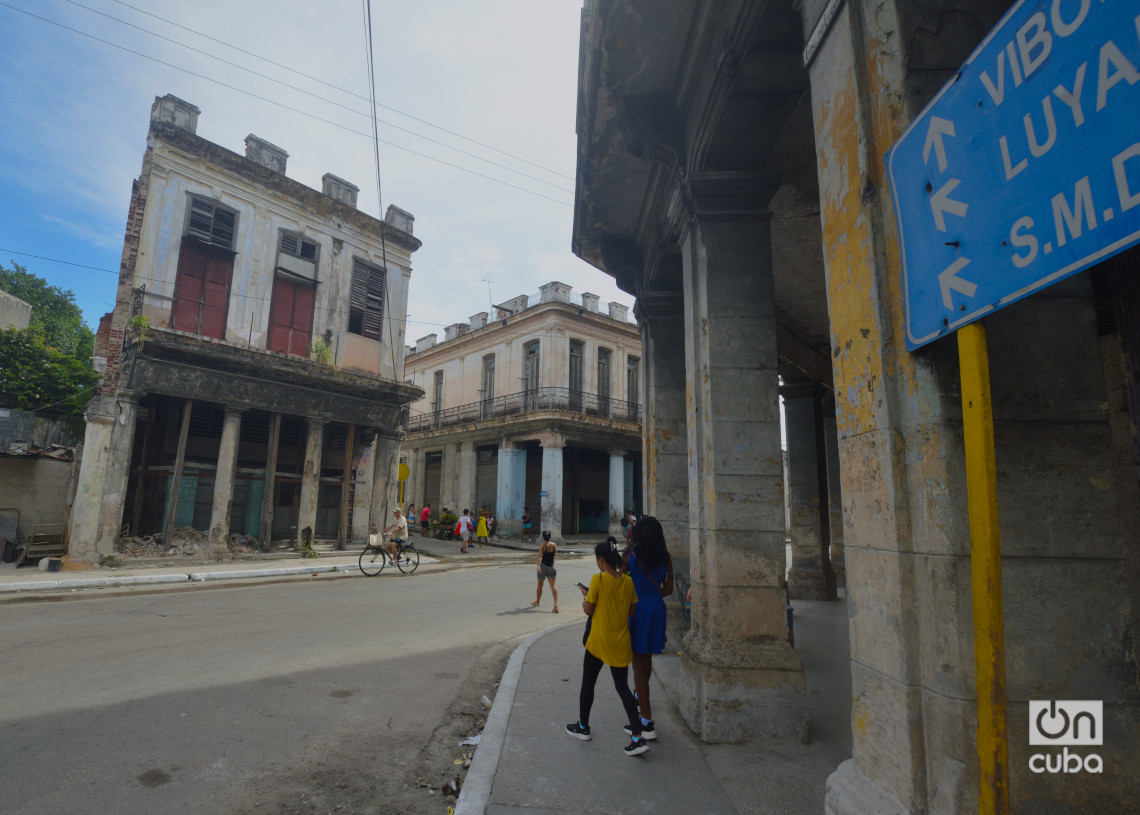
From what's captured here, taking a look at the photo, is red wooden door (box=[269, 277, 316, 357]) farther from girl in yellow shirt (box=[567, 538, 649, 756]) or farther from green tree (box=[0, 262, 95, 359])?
green tree (box=[0, 262, 95, 359])

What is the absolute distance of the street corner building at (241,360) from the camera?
43.1 feet

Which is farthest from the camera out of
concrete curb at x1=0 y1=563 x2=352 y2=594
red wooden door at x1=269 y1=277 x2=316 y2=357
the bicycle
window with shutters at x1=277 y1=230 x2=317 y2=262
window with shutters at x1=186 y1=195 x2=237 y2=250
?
window with shutters at x1=277 y1=230 x2=317 y2=262

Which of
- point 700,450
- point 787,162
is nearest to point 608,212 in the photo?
point 787,162

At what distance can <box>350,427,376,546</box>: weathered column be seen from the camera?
1736 cm

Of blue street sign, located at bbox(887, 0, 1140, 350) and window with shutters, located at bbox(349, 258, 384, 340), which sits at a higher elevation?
window with shutters, located at bbox(349, 258, 384, 340)

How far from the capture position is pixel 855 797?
2.04 meters

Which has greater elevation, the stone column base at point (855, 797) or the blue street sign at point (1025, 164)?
the blue street sign at point (1025, 164)

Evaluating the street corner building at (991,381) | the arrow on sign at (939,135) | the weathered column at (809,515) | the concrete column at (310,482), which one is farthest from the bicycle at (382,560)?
the arrow on sign at (939,135)

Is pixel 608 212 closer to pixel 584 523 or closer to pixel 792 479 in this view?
pixel 792 479

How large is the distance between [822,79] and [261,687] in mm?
5926

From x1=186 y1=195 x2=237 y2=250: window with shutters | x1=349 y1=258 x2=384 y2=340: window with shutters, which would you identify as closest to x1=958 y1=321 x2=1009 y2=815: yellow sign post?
x1=186 y1=195 x2=237 y2=250: window with shutters

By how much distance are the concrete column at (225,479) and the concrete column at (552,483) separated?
11.0 metres

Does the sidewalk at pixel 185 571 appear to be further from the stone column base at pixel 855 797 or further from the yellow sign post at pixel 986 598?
the yellow sign post at pixel 986 598

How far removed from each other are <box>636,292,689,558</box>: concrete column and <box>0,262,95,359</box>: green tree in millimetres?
31386
